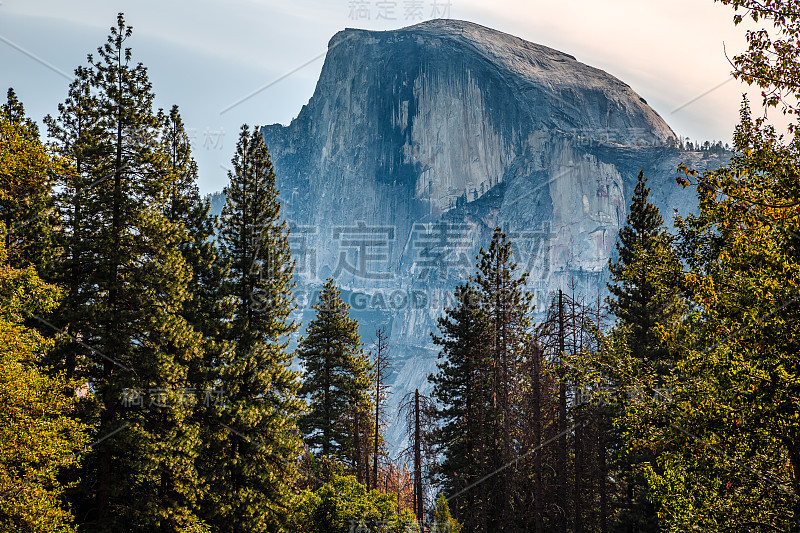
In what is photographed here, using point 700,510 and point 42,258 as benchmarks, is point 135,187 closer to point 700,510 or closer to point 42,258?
point 42,258

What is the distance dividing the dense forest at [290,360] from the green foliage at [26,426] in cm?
5

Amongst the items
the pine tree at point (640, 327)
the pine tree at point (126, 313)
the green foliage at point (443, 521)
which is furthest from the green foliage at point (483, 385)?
the pine tree at point (126, 313)

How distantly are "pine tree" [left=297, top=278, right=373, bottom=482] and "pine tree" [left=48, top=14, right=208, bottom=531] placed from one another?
12164 mm

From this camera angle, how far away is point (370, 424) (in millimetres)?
31750

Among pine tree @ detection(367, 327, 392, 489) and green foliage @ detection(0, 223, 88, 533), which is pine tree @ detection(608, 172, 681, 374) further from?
green foliage @ detection(0, 223, 88, 533)

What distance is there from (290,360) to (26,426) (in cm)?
1161

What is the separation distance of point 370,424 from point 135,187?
1892 centimetres

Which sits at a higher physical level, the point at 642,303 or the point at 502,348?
the point at 642,303

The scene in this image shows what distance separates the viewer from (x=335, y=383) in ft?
98.6

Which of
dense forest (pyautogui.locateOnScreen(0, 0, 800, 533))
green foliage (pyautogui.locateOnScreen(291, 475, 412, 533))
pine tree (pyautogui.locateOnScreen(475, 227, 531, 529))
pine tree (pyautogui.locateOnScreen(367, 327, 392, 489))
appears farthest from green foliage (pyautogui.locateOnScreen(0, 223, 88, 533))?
pine tree (pyautogui.locateOnScreen(367, 327, 392, 489))

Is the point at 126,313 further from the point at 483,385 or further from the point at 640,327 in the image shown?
the point at 640,327

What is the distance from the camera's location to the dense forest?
325 inches

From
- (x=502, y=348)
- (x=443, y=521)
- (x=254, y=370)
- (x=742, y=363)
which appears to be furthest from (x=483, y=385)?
(x=742, y=363)

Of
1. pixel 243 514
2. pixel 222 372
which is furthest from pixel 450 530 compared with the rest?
pixel 222 372
